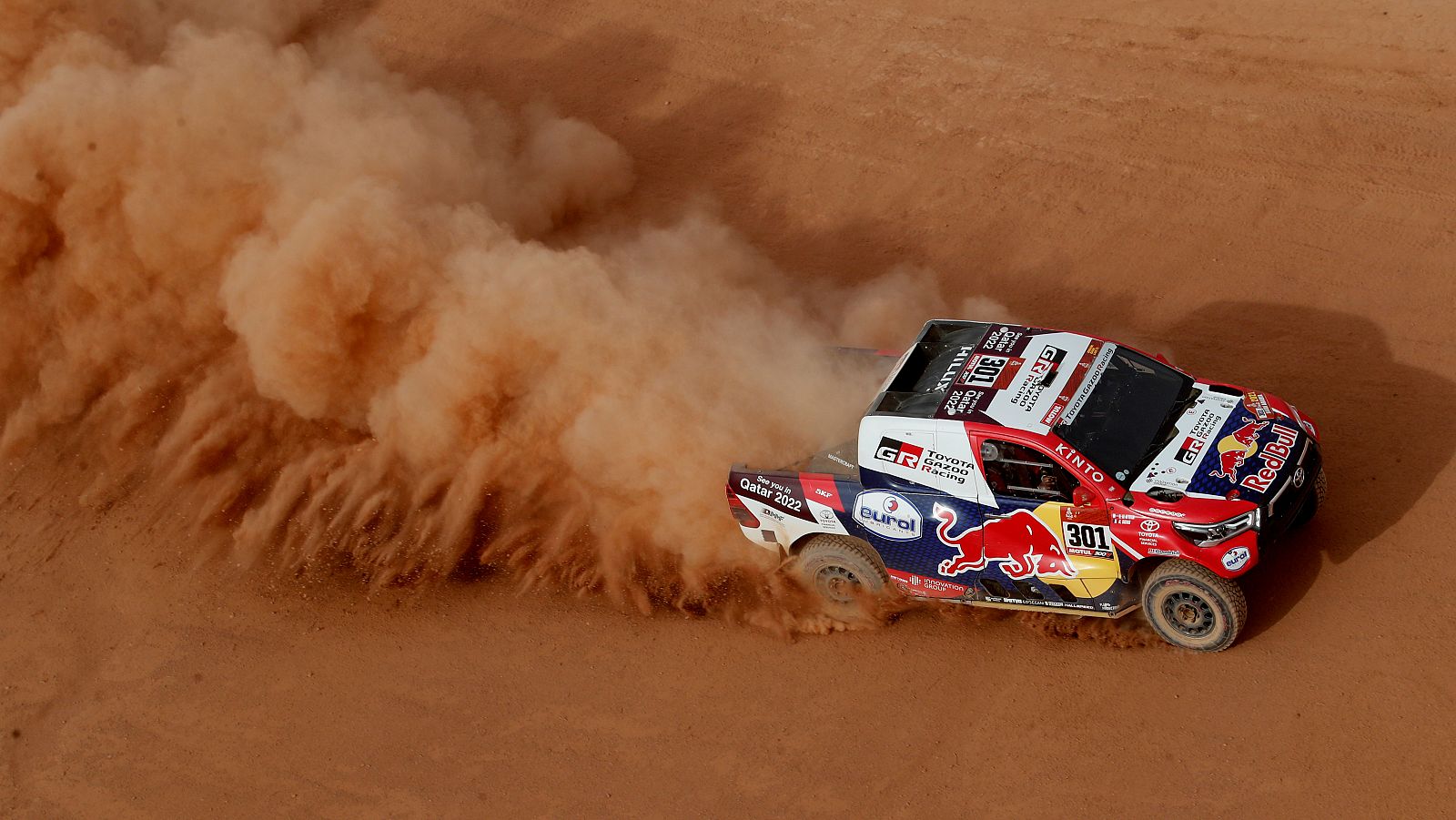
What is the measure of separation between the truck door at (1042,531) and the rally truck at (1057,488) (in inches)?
0.4

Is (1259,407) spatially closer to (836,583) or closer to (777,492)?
Result: (836,583)

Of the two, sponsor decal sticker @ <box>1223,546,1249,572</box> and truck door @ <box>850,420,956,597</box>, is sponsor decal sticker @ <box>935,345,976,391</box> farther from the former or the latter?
sponsor decal sticker @ <box>1223,546,1249,572</box>

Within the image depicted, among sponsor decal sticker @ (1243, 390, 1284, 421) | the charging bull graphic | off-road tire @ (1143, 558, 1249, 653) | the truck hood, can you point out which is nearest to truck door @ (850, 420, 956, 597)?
the charging bull graphic

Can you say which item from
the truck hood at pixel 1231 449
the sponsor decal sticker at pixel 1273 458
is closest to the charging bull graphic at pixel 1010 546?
the truck hood at pixel 1231 449

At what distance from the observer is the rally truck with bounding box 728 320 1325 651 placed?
767 centimetres

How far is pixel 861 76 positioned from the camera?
14.6m

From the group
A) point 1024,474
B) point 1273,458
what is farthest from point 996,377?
point 1273,458

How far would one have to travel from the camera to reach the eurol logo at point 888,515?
8.15 meters

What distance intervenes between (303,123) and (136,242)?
6.27ft

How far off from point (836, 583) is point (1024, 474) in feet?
5.54

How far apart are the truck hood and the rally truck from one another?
0.01 metres

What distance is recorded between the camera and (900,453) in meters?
8.09

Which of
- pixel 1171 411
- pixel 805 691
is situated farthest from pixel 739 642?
pixel 1171 411

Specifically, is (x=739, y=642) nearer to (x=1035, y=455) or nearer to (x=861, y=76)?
(x=1035, y=455)
